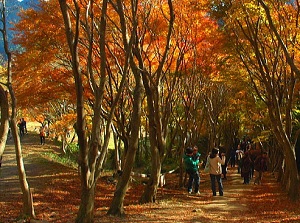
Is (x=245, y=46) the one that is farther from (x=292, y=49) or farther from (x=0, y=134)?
(x=0, y=134)

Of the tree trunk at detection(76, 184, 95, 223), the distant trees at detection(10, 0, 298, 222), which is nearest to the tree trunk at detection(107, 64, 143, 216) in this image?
the distant trees at detection(10, 0, 298, 222)

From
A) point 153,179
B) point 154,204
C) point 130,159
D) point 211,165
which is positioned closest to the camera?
point 130,159

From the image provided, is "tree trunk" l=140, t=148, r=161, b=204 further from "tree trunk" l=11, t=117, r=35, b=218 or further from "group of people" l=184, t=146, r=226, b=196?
"tree trunk" l=11, t=117, r=35, b=218

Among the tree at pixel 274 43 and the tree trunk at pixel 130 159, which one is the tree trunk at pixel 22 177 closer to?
the tree trunk at pixel 130 159

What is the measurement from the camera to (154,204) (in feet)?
40.3

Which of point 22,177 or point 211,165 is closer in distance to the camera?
point 22,177

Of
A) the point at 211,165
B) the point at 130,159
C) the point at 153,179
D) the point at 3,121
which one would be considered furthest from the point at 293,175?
the point at 3,121

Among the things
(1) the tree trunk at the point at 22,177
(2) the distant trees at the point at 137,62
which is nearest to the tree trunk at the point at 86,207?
(2) the distant trees at the point at 137,62

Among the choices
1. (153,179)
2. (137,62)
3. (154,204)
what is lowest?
(154,204)

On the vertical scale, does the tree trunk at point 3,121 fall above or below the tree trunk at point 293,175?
above

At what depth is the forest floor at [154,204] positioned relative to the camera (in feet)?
34.4

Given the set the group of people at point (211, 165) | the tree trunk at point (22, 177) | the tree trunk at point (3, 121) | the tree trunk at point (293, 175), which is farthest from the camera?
the group of people at point (211, 165)

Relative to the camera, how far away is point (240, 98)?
27.0 metres

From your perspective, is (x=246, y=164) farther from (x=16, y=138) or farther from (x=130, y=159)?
(x=16, y=138)
